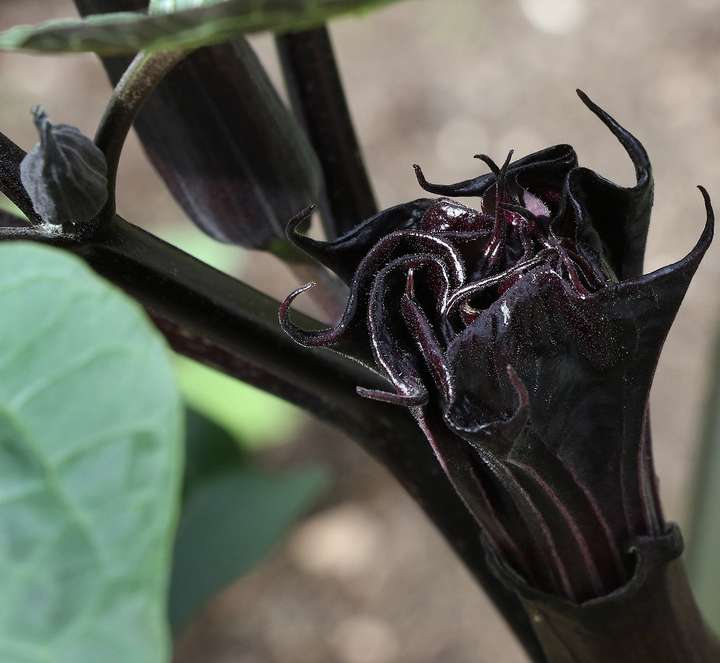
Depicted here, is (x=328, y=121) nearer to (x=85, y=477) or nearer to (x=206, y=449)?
(x=85, y=477)

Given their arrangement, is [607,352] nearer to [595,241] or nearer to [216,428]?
[595,241]

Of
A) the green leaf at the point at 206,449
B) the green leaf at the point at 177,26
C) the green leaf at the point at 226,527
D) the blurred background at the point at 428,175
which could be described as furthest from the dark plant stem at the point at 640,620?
the blurred background at the point at 428,175

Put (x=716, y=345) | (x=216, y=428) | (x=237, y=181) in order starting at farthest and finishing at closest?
(x=216, y=428) → (x=716, y=345) → (x=237, y=181)

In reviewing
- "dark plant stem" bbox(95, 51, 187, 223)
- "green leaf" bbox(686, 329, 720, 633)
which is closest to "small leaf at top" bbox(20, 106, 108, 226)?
"dark plant stem" bbox(95, 51, 187, 223)

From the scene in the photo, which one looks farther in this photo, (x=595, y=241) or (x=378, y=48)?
(x=378, y=48)

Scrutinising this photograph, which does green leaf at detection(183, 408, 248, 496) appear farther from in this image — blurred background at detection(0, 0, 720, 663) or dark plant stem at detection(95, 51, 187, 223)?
dark plant stem at detection(95, 51, 187, 223)

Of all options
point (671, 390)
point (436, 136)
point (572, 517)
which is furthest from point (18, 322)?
point (436, 136)
